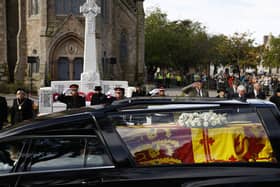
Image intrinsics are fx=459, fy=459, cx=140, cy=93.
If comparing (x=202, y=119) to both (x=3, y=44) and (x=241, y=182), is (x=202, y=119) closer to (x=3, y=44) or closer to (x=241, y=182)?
A: (x=241, y=182)

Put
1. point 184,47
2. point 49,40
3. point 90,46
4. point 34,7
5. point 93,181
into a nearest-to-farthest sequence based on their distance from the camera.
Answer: point 93,181, point 90,46, point 49,40, point 34,7, point 184,47

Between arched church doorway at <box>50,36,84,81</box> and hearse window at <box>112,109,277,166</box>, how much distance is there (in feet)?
89.4

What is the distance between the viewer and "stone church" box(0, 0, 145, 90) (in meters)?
30.6

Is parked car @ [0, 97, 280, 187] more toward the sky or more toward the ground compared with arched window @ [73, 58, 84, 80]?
more toward the ground

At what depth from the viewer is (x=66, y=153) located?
12.6ft

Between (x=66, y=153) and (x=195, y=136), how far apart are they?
1121mm

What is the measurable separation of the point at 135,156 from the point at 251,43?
148 ft

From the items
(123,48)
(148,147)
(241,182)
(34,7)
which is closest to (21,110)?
(148,147)

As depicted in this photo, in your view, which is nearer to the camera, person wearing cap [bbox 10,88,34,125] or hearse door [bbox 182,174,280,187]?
hearse door [bbox 182,174,280,187]

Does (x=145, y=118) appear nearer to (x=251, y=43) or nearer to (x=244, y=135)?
(x=244, y=135)

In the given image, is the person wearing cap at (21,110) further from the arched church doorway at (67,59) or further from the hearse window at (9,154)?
the arched church doorway at (67,59)

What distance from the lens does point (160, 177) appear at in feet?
12.0

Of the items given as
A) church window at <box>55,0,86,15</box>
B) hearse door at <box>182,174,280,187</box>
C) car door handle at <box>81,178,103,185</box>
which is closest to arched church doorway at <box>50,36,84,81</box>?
church window at <box>55,0,86,15</box>

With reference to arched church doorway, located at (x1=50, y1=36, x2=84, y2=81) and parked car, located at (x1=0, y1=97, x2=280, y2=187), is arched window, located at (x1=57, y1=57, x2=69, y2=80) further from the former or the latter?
parked car, located at (x1=0, y1=97, x2=280, y2=187)
